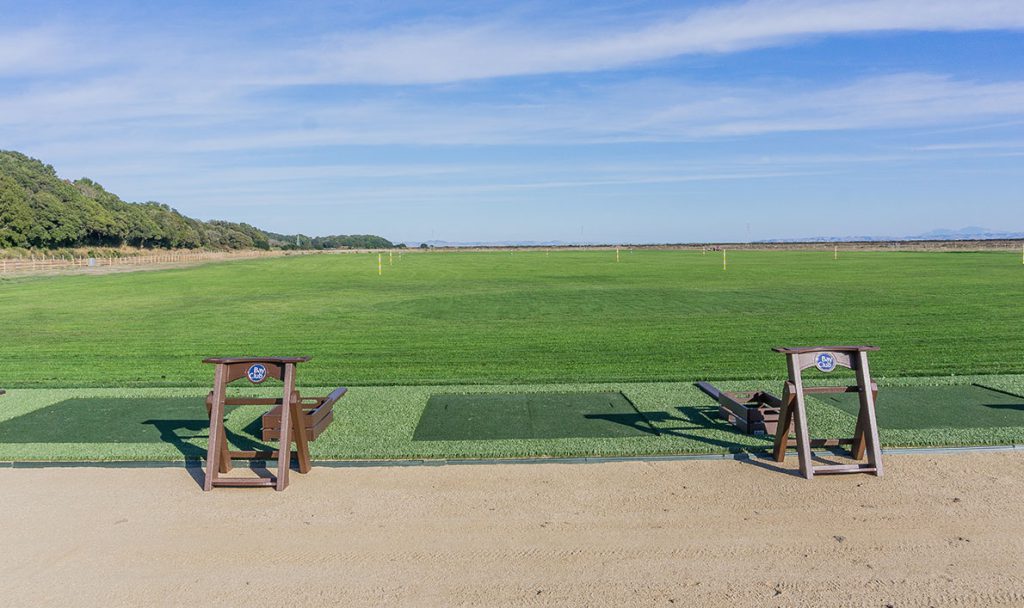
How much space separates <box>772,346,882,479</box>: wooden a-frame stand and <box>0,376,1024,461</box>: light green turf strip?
2.45 ft

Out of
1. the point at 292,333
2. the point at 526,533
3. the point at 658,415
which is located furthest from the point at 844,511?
the point at 292,333

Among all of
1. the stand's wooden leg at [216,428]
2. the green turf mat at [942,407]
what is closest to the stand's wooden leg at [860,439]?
the green turf mat at [942,407]

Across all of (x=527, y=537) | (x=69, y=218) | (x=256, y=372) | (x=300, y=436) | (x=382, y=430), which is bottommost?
(x=527, y=537)

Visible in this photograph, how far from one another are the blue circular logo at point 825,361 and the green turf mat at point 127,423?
6.44 metres

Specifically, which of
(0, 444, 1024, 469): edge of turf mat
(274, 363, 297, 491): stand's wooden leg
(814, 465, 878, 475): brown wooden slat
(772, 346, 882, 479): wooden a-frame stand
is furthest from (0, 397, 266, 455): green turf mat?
(814, 465, 878, 475): brown wooden slat

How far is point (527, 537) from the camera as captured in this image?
5898 millimetres

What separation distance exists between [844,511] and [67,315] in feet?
81.3

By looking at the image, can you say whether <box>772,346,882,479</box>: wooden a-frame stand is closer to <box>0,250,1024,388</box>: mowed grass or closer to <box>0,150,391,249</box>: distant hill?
<box>0,250,1024,388</box>: mowed grass

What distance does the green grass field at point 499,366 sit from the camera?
8.79 metres

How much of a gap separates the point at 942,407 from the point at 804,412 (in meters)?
3.89

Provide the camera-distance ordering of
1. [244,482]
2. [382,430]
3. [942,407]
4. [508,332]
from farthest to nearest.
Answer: [508,332] < [942,407] < [382,430] < [244,482]

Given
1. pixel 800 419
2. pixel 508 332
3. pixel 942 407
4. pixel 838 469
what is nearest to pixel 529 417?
pixel 800 419

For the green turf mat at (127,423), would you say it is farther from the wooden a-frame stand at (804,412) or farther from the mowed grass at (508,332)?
the wooden a-frame stand at (804,412)

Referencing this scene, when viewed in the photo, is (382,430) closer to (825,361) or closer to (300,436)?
(300,436)
